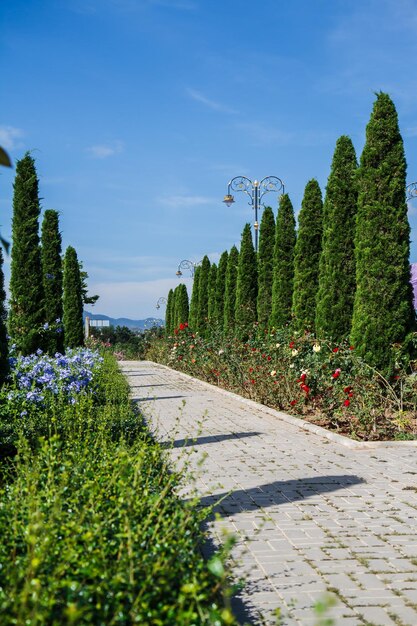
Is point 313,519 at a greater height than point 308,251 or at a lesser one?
lesser

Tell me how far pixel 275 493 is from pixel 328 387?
17.3ft

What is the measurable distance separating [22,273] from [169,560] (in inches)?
569

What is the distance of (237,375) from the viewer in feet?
58.4

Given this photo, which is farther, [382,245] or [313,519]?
[382,245]

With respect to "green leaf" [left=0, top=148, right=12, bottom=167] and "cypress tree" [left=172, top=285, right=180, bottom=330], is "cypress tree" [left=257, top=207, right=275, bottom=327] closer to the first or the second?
"cypress tree" [left=172, top=285, right=180, bottom=330]

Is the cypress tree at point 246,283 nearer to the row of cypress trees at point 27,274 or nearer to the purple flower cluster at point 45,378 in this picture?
the row of cypress trees at point 27,274

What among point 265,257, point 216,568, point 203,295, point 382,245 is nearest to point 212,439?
point 382,245

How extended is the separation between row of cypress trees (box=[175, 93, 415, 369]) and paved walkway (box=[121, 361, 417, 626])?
2.86m

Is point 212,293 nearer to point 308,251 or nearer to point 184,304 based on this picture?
point 184,304

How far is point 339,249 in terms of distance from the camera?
591 inches

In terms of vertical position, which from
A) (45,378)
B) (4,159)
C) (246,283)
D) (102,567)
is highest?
(246,283)

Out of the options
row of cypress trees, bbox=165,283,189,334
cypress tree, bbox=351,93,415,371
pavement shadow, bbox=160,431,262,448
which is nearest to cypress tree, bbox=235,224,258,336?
cypress tree, bbox=351,93,415,371

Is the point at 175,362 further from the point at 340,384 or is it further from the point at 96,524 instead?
the point at 96,524

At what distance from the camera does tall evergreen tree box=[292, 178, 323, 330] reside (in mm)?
17328
